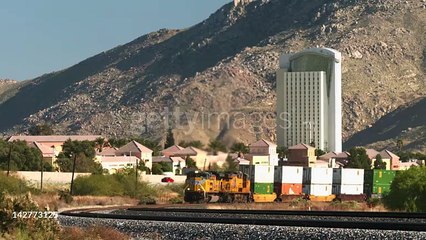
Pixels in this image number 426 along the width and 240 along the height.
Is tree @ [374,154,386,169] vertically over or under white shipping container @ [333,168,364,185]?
over

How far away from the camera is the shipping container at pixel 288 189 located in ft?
360

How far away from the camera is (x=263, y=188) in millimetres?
107250

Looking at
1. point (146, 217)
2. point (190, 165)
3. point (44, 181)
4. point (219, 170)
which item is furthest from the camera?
point (190, 165)

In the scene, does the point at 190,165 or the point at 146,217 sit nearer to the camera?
the point at 146,217

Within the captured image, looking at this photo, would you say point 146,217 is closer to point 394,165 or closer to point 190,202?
point 190,202

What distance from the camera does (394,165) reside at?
617 feet

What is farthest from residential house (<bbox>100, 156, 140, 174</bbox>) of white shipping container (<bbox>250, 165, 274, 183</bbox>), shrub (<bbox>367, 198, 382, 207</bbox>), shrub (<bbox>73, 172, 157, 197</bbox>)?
shrub (<bbox>367, 198, 382, 207</bbox>)

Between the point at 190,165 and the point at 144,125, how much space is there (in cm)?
5777

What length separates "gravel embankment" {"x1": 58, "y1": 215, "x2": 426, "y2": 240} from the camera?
4584 centimetres

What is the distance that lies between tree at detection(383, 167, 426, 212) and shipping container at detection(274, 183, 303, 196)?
54.9ft

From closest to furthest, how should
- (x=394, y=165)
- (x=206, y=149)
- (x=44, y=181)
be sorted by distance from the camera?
(x=206, y=149) < (x=44, y=181) < (x=394, y=165)

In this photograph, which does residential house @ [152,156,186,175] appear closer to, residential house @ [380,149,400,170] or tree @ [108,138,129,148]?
tree @ [108,138,129,148]

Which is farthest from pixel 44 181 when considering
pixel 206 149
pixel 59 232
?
pixel 59 232

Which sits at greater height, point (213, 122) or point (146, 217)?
point (213, 122)
